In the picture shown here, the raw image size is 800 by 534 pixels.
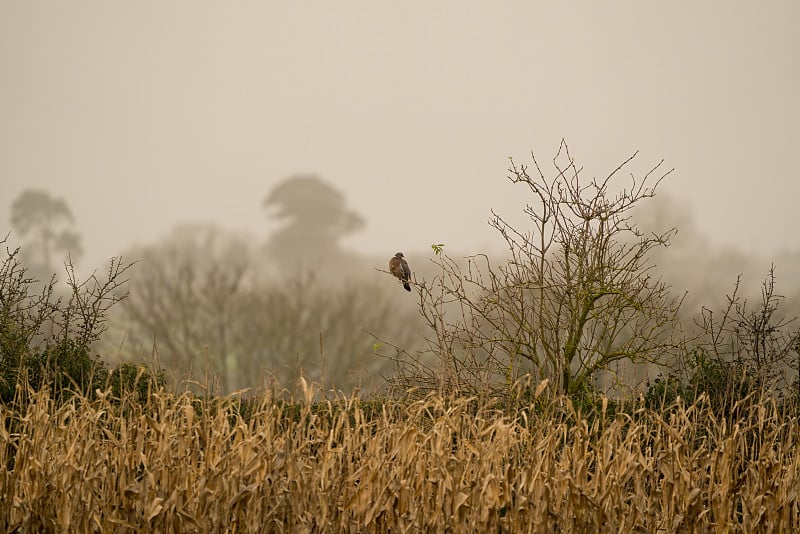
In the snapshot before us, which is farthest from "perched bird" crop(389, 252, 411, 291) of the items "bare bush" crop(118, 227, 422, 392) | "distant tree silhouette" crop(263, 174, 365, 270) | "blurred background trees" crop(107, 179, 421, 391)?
"distant tree silhouette" crop(263, 174, 365, 270)

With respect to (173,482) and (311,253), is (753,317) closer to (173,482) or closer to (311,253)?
(173,482)

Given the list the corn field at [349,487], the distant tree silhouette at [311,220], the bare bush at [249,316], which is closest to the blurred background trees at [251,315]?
the bare bush at [249,316]

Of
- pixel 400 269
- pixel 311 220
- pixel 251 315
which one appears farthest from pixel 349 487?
pixel 311 220

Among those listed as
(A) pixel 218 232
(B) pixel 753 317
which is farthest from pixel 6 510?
(A) pixel 218 232

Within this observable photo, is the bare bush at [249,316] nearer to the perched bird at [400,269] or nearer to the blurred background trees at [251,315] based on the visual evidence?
the blurred background trees at [251,315]

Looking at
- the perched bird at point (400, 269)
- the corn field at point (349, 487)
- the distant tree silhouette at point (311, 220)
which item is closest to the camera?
the corn field at point (349, 487)

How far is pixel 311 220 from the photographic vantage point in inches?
1250

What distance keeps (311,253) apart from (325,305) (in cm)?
979

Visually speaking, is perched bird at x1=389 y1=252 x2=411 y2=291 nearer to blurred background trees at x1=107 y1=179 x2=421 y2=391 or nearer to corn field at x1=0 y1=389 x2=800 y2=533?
corn field at x1=0 y1=389 x2=800 y2=533

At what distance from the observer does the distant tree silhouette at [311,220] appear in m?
31.2

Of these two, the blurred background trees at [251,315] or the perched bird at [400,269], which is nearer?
the perched bird at [400,269]

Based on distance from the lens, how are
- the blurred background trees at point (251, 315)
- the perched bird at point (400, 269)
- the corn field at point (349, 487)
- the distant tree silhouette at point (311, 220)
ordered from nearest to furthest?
the corn field at point (349, 487), the perched bird at point (400, 269), the blurred background trees at point (251, 315), the distant tree silhouette at point (311, 220)

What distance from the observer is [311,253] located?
3075 centimetres

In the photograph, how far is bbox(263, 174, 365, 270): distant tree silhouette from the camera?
3123 cm
